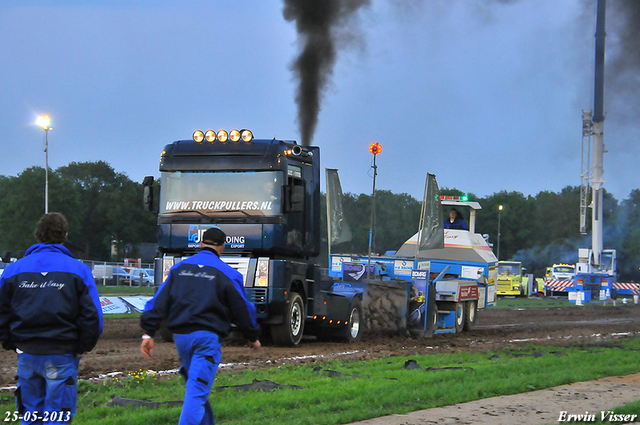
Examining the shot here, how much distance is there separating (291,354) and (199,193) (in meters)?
3.14

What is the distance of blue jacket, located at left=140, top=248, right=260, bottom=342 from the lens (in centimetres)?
546

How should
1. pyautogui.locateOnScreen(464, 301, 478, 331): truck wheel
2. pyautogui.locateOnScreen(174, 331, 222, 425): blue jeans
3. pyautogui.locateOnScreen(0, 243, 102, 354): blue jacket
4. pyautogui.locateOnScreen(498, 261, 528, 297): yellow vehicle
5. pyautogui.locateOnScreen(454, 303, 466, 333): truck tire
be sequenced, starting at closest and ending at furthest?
pyautogui.locateOnScreen(0, 243, 102, 354): blue jacket
pyautogui.locateOnScreen(174, 331, 222, 425): blue jeans
pyautogui.locateOnScreen(454, 303, 466, 333): truck tire
pyautogui.locateOnScreen(464, 301, 478, 331): truck wheel
pyautogui.locateOnScreen(498, 261, 528, 297): yellow vehicle

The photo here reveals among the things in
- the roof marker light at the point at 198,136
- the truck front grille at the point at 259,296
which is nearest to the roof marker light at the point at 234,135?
the roof marker light at the point at 198,136

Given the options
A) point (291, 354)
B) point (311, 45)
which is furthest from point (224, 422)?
point (311, 45)

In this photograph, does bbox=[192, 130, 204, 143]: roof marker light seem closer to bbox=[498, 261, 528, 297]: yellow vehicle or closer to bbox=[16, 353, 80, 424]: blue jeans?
bbox=[16, 353, 80, 424]: blue jeans

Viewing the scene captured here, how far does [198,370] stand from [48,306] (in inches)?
43.6

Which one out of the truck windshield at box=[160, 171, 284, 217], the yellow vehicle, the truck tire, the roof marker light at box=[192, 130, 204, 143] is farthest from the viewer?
the yellow vehicle

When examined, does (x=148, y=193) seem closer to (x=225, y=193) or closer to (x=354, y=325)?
(x=225, y=193)

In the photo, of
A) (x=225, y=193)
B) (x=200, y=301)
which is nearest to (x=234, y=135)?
(x=225, y=193)

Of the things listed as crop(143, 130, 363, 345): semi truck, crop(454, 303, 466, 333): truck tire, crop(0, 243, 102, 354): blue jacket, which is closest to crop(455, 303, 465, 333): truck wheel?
crop(454, 303, 466, 333): truck tire

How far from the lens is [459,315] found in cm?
1873

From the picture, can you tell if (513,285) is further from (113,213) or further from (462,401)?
(462,401)

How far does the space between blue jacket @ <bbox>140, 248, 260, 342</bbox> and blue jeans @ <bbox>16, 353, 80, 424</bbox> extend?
0.70 m

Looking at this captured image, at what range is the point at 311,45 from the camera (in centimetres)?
1970
